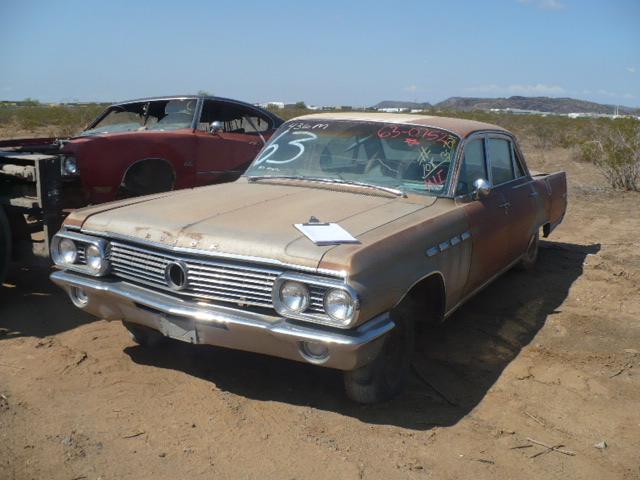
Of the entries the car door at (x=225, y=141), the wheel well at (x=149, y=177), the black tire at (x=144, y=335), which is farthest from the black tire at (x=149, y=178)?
the black tire at (x=144, y=335)

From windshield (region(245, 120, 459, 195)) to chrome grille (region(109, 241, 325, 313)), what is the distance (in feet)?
4.76

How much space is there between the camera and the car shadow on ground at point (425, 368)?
3609 millimetres

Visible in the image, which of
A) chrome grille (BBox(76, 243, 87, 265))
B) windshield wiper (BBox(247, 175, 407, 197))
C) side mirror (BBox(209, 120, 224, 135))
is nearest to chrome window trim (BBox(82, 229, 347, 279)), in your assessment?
chrome grille (BBox(76, 243, 87, 265))

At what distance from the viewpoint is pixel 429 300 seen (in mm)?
3984

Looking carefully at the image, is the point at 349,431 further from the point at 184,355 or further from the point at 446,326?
the point at 446,326

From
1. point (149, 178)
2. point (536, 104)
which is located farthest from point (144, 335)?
point (536, 104)

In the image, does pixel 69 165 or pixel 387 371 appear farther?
pixel 69 165

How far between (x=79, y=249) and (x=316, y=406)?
5.47ft

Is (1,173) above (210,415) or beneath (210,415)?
above

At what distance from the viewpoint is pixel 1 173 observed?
5191 millimetres

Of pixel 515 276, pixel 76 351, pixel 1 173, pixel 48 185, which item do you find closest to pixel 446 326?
pixel 515 276

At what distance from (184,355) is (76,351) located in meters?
0.74

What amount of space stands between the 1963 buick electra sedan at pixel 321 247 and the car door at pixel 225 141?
2049 millimetres

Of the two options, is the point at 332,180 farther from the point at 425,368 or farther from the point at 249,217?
the point at 425,368
